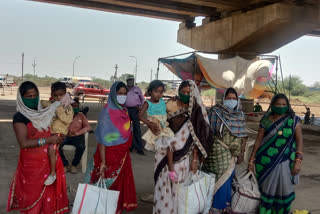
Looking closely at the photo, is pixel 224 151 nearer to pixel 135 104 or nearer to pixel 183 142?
pixel 183 142

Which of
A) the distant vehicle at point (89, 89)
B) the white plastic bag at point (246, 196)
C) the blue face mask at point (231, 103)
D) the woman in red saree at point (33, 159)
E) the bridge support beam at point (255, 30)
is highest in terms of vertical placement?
the bridge support beam at point (255, 30)

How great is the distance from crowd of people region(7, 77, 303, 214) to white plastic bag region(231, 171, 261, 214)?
6cm

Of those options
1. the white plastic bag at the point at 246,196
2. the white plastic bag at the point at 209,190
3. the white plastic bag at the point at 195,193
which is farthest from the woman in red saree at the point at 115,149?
the white plastic bag at the point at 246,196

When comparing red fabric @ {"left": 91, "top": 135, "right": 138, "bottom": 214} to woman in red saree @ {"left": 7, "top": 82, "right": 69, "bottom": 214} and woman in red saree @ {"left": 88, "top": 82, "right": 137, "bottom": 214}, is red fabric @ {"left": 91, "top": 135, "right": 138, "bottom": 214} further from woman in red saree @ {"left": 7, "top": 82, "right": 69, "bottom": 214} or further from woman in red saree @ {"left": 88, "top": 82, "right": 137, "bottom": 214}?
woman in red saree @ {"left": 7, "top": 82, "right": 69, "bottom": 214}

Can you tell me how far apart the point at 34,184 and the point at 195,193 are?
148 centimetres

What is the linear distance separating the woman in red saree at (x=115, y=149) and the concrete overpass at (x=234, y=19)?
948cm

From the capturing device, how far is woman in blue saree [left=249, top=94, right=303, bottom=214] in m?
3.19

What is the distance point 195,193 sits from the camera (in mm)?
2977

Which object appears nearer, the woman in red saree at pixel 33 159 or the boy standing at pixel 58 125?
the woman in red saree at pixel 33 159

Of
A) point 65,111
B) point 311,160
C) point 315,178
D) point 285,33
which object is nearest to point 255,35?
point 285,33

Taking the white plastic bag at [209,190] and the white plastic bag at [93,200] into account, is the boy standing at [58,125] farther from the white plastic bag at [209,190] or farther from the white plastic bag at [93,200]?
the white plastic bag at [209,190]

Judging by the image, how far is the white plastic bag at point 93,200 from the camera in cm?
277

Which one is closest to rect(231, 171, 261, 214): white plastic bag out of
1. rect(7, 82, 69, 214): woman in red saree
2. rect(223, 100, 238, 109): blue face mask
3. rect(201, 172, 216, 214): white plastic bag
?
rect(201, 172, 216, 214): white plastic bag

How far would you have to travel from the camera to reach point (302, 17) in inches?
444
